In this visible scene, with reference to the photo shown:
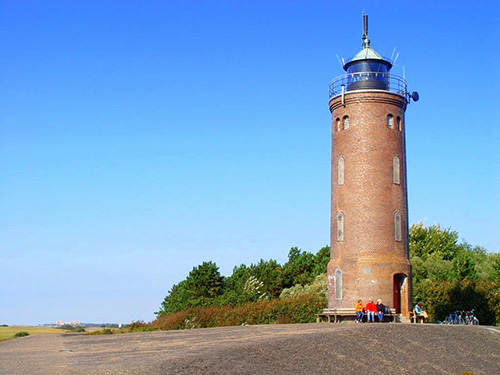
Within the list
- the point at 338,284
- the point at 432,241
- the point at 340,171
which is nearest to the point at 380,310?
the point at 338,284

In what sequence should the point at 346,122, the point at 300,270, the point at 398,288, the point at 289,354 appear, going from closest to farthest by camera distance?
the point at 289,354 < the point at 398,288 < the point at 346,122 < the point at 300,270

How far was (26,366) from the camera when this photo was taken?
56.6 ft

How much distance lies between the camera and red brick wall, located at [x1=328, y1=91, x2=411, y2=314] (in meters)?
33.3

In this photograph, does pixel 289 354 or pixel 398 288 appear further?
pixel 398 288

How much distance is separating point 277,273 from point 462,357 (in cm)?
4601

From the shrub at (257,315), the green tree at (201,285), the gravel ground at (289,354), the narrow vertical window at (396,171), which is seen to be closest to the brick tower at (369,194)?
the narrow vertical window at (396,171)

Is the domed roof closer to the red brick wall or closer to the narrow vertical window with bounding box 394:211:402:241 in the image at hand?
the red brick wall

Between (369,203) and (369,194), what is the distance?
513 millimetres

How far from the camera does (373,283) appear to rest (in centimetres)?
3303

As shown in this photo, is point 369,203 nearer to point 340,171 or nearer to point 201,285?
point 340,171

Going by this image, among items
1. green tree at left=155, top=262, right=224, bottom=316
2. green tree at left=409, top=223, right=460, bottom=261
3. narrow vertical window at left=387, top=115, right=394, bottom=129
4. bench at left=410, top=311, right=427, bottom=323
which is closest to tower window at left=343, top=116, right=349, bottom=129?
narrow vertical window at left=387, top=115, right=394, bottom=129

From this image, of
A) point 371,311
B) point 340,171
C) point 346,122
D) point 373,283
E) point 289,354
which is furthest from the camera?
point 346,122

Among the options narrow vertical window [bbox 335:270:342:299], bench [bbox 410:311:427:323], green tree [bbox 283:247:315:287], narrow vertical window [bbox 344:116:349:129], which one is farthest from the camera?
green tree [bbox 283:247:315:287]

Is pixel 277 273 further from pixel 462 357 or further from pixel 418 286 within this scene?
pixel 462 357
